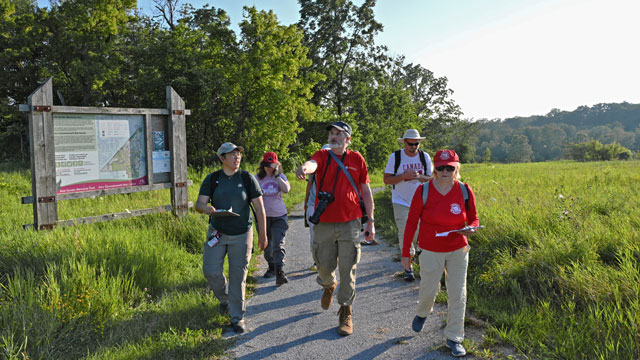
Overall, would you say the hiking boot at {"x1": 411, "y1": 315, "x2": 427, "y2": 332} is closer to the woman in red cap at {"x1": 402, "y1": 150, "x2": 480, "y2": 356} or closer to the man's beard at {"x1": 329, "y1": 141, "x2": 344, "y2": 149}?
the woman in red cap at {"x1": 402, "y1": 150, "x2": 480, "y2": 356}

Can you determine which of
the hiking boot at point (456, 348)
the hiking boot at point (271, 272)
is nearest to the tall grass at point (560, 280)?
the hiking boot at point (456, 348)

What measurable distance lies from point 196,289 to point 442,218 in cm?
325

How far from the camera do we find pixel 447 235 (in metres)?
3.51

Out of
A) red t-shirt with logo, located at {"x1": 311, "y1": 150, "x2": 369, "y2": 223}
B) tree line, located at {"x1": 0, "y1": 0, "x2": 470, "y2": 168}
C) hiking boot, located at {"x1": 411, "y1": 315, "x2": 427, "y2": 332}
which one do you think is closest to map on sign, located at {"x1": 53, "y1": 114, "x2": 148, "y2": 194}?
red t-shirt with logo, located at {"x1": 311, "y1": 150, "x2": 369, "y2": 223}

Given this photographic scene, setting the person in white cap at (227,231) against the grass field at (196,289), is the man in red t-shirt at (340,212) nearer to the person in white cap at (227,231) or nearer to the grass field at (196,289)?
the person in white cap at (227,231)

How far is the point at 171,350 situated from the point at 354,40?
102 feet

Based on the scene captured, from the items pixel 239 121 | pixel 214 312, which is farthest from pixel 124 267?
pixel 239 121

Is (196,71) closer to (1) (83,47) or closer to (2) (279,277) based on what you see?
(1) (83,47)

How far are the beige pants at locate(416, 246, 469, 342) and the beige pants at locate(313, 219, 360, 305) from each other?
73cm

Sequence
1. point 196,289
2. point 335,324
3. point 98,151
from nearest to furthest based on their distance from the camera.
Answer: point 335,324 → point 196,289 → point 98,151

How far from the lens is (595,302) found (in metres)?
3.75

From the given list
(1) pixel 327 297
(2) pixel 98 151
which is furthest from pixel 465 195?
(2) pixel 98 151

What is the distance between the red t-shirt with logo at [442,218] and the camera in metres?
3.53

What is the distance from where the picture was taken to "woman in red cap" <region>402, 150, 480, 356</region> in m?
3.49
